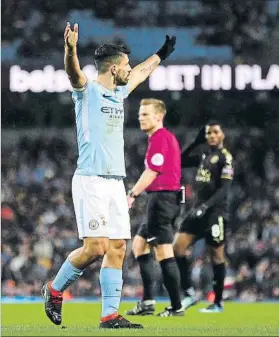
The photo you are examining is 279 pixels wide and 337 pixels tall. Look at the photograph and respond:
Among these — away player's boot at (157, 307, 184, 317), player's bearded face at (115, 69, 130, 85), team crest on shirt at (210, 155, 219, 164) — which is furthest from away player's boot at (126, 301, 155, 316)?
player's bearded face at (115, 69, 130, 85)

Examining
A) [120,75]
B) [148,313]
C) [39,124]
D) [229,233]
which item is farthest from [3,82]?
[120,75]

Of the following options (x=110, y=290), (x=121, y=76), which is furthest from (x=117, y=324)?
(x=121, y=76)

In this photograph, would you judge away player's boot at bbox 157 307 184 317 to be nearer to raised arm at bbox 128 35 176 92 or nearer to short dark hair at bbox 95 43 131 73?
raised arm at bbox 128 35 176 92

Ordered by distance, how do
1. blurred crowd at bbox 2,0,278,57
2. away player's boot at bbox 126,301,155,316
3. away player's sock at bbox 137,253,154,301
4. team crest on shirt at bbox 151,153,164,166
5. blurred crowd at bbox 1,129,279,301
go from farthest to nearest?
blurred crowd at bbox 2,0,278,57 < blurred crowd at bbox 1,129,279,301 < away player's sock at bbox 137,253,154,301 < away player's boot at bbox 126,301,155,316 < team crest on shirt at bbox 151,153,164,166

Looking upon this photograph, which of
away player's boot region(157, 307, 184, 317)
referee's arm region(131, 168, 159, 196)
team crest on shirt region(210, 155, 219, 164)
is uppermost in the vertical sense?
team crest on shirt region(210, 155, 219, 164)

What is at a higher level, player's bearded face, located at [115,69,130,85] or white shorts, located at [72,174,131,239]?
player's bearded face, located at [115,69,130,85]

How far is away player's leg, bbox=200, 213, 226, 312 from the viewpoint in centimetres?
1111

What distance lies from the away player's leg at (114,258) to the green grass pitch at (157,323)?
151 millimetres

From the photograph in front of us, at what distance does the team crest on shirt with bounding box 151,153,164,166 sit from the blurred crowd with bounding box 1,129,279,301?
7.55 meters

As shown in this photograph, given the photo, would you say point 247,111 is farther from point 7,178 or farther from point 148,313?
point 148,313

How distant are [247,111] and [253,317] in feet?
52.2

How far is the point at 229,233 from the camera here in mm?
20453

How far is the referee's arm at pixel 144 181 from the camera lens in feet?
30.3

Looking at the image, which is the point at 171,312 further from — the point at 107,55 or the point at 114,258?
the point at 107,55
